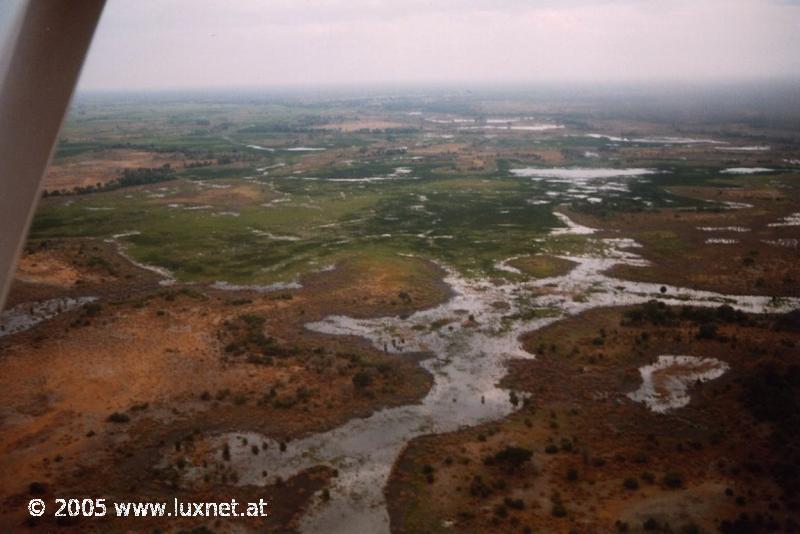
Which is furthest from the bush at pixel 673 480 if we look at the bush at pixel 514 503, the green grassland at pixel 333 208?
the green grassland at pixel 333 208

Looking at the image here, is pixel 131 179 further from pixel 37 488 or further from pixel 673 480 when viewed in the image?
pixel 673 480

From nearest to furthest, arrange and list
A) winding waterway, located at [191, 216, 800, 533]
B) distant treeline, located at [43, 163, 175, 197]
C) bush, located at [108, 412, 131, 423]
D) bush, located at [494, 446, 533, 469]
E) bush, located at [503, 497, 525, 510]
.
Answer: bush, located at [503, 497, 525, 510]
winding waterway, located at [191, 216, 800, 533]
bush, located at [494, 446, 533, 469]
bush, located at [108, 412, 131, 423]
distant treeline, located at [43, 163, 175, 197]

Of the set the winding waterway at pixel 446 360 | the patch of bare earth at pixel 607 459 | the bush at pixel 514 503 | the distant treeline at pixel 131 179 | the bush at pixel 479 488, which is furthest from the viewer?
the distant treeline at pixel 131 179

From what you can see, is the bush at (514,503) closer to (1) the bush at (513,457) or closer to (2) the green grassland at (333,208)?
(1) the bush at (513,457)

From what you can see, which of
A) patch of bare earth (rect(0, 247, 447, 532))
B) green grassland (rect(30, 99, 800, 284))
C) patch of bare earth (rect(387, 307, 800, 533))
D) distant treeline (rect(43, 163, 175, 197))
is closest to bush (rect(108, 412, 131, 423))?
patch of bare earth (rect(0, 247, 447, 532))

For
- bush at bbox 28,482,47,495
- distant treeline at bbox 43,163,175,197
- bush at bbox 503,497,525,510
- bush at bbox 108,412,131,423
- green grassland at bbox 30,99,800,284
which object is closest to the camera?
bush at bbox 503,497,525,510

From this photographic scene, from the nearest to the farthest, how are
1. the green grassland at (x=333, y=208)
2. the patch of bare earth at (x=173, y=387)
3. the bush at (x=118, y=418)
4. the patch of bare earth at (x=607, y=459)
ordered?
the patch of bare earth at (x=607, y=459), the patch of bare earth at (x=173, y=387), the bush at (x=118, y=418), the green grassland at (x=333, y=208)

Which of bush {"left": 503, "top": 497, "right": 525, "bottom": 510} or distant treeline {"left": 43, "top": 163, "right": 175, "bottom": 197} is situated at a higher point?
distant treeline {"left": 43, "top": 163, "right": 175, "bottom": 197}

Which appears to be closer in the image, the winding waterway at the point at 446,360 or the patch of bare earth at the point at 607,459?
the patch of bare earth at the point at 607,459

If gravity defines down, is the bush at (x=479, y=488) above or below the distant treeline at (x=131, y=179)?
below

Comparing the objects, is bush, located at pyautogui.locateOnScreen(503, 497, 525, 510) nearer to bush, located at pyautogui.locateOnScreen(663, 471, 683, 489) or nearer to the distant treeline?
bush, located at pyautogui.locateOnScreen(663, 471, 683, 489)

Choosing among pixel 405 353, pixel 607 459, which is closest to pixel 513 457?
pixel 607 459
